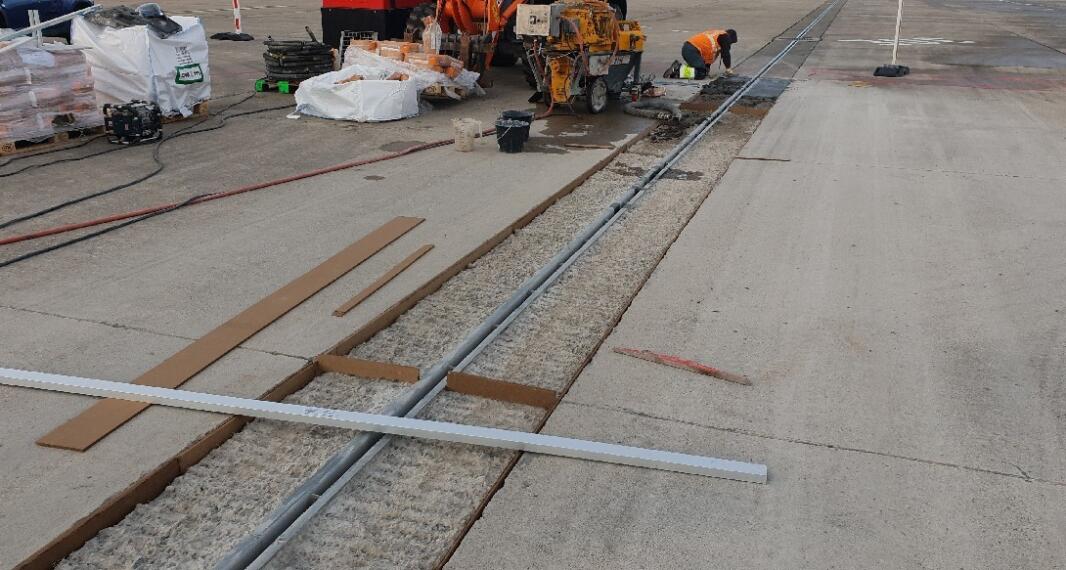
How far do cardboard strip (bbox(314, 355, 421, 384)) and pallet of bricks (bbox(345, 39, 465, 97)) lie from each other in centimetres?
817

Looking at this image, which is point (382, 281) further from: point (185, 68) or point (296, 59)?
point (296, 59)

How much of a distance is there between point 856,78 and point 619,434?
49.3 feet

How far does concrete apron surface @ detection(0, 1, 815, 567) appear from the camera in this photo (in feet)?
12.8

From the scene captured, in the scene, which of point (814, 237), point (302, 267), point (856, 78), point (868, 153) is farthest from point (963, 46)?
point (302, 267)

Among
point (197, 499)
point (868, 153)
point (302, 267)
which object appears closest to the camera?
point (197, 499)

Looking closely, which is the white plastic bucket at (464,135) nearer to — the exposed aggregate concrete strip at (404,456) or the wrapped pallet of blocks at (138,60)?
the exposed aggregate concrete strip at (404,456)

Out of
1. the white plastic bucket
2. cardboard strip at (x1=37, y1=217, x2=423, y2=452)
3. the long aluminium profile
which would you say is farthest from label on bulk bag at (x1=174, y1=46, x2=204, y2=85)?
the long aluminium profile

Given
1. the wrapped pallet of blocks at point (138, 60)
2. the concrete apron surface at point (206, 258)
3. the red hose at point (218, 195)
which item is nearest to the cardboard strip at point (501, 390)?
the concrete apron surface at point (206, 258)

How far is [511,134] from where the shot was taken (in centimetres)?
978

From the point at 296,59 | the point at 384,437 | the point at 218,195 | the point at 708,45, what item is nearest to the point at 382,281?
the point at 384,437

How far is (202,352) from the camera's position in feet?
15.8

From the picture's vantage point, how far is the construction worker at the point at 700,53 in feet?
51.7

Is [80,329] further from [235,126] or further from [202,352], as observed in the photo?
[235,126]

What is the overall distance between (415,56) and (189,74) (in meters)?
3.13
